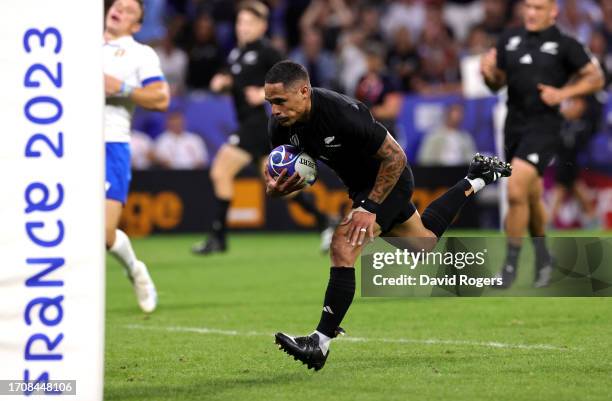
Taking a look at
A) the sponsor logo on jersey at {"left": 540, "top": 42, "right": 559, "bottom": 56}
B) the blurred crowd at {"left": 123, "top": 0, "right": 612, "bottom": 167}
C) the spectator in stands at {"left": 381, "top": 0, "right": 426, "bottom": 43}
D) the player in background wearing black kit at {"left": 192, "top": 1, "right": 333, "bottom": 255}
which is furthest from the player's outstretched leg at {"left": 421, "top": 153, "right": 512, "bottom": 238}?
the spectator in stands at {"left": 381, "top": 0, "right": 426, "bottom": 43}

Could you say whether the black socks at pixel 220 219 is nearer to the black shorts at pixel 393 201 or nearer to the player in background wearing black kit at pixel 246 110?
the player in background wearing black kit at pixel 246 110

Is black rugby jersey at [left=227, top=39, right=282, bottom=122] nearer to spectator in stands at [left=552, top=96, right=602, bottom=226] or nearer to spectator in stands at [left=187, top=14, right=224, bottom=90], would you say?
spectator in stands at [left=552, top=96, right=602, bottom=226]

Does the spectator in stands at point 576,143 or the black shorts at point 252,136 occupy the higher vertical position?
the black shorts at point 252,136

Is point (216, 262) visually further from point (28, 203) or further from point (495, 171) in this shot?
point (28, 203)

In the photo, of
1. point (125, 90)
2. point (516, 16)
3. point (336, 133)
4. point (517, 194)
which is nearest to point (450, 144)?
point (516, 16)

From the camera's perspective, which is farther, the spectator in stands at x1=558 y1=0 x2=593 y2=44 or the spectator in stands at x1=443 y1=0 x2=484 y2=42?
the spectator in stands at x1=443 y1=0 x2=484 y2=42

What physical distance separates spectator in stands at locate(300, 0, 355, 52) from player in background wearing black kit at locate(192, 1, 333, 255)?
7.18 metres

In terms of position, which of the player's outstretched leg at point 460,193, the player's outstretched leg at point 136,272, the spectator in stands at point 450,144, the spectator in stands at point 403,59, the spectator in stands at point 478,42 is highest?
the player's outstretched leg at point 460,193

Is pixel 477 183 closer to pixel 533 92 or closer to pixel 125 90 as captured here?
pixel 533 92

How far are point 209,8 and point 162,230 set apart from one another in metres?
5.61

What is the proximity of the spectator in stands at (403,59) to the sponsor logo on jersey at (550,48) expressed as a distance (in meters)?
10.3

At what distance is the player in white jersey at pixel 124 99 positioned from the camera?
9.45 meters

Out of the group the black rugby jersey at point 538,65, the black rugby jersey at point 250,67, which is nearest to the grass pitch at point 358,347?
the black rugby jersey at point 538,65

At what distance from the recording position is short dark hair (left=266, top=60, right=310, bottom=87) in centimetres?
675
